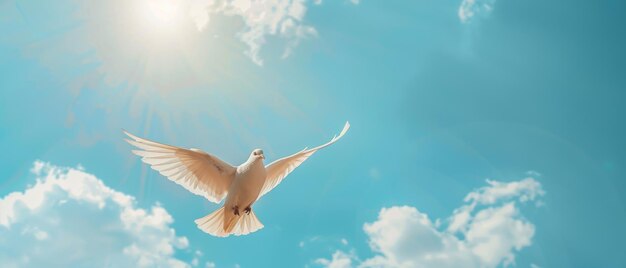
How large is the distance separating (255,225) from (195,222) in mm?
2025

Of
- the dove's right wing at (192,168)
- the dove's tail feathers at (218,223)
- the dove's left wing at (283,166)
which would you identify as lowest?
the dove's tail feathers at (218,223)

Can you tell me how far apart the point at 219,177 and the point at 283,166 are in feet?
7.59

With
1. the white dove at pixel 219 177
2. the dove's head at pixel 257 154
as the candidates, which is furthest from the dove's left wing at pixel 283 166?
the dove's head at pixel 257 154

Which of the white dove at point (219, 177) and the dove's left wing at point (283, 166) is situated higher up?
the dove's left wing at point (283, 166)

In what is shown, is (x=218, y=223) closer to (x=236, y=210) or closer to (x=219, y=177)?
(x=236, y=210)

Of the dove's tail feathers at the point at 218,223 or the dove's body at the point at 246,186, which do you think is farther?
the dove's tail feathers at the point at 218,223

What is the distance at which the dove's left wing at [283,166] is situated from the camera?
712 inches

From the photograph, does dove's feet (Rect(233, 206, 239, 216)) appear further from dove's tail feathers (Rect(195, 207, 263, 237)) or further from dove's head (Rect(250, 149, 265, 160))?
dove's head (Rect(250, 149, 265, 160))

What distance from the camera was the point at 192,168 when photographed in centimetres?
1722

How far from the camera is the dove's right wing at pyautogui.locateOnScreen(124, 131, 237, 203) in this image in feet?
54.3

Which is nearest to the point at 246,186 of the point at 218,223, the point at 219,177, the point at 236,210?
the point at 236,210

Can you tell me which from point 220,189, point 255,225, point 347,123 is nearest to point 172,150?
point 220,189

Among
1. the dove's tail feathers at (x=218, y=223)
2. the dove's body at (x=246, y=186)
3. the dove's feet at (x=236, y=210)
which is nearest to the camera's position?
the dove's body at (x=246, y=186)

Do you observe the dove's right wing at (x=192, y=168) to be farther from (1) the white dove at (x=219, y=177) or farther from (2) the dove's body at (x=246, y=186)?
(2) the dove's body at (x=246, y=186)
